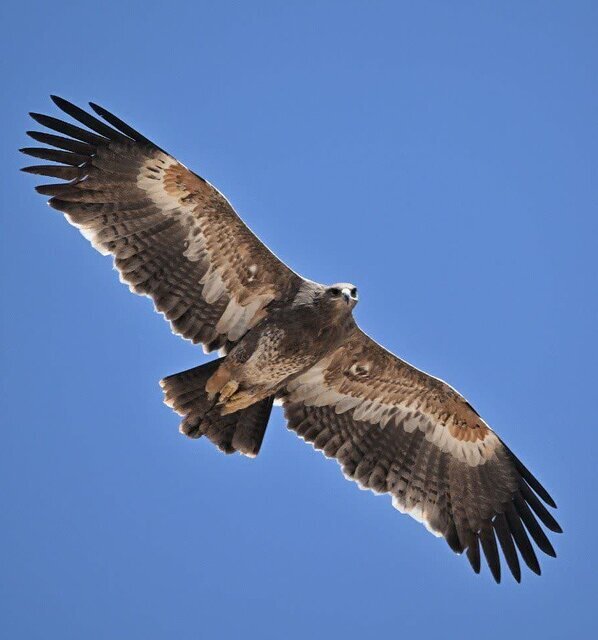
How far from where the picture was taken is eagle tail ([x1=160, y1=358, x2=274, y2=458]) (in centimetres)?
1251

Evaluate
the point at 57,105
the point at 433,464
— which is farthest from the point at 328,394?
the point at 57,105

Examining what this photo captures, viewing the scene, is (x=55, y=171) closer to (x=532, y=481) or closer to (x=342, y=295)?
(x=342, y=295)

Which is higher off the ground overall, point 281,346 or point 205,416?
point 281,346

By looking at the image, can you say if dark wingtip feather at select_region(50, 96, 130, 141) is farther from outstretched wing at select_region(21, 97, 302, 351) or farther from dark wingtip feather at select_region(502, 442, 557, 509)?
dark wingtip feather at select_region(502, 442, 557, 509)

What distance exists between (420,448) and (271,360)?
82.8 inches

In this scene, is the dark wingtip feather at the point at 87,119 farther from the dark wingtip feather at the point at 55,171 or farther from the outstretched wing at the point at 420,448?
the outstretched wing at the point at 420,448

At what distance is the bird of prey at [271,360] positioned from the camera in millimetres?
12461

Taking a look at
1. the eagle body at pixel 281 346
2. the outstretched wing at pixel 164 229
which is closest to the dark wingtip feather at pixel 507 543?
the eagle body at pixel 281 346

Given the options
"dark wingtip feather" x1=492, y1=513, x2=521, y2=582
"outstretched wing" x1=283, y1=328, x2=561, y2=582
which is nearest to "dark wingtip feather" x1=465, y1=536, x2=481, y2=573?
"outstretched wing" x1=283, y1=328, x2=561, y2=582

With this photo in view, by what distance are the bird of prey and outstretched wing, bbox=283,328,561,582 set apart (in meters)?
0.01

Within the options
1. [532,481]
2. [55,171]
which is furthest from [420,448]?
[55,171]

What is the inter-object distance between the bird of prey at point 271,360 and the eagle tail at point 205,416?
0.04 feet

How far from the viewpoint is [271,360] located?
12586 millimetres

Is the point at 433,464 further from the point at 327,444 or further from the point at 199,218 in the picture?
the point at 199,218
